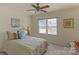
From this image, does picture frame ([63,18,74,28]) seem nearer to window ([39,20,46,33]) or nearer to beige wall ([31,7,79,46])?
beige wall ([31,7,79,46])

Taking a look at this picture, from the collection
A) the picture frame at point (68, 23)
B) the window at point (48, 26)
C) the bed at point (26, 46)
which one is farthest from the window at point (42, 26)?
the picture frame at point (68, 23)

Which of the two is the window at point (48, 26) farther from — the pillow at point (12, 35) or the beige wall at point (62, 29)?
the pillow at point (12, 35)

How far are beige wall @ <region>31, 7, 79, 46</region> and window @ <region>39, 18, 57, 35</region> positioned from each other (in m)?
0.04

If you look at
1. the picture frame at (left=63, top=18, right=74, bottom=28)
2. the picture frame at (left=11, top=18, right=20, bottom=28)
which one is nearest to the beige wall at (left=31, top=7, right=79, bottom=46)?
the picture frame at (left=63, top=18, right=74, bottom=28)

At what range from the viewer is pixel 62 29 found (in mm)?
1615

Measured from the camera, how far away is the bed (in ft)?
5.04

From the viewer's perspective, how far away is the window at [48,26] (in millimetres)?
1630

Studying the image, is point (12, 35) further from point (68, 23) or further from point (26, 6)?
point (68, 23)

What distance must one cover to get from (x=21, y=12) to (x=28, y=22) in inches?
5.3

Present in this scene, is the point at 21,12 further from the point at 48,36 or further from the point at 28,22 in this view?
the point at 48,36

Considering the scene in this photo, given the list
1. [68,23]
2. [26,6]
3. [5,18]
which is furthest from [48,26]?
[5,18]

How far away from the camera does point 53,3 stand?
1559mm

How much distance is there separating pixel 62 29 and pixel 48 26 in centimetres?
16
